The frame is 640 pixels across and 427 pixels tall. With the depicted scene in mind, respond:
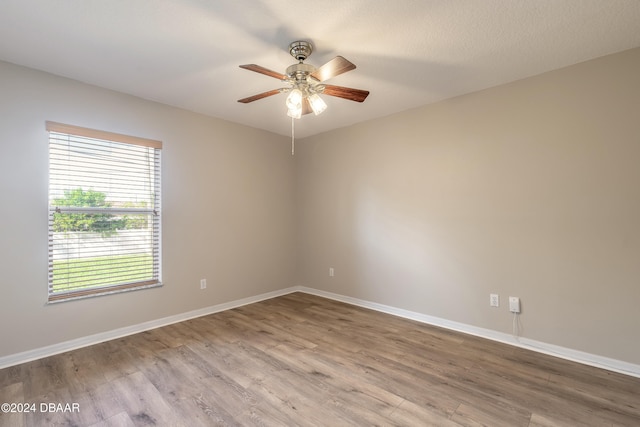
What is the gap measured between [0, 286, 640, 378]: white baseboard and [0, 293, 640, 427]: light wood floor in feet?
0.31

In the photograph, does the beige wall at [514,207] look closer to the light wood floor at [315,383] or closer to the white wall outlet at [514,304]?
the white wall outlet at [514,304]

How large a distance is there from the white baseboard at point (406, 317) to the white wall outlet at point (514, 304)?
25cm

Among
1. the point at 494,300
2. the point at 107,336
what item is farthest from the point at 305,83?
the point at 107,336

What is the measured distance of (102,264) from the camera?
2762 millimetres

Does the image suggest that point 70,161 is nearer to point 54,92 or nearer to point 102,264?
point 54,92

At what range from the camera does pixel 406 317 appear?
3.38 meters

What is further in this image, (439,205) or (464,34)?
(439,205)

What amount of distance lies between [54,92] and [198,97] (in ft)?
3.85

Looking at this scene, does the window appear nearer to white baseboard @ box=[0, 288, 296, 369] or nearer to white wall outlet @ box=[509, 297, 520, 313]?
white baseboard @ box=[0, 288, 296, 369]

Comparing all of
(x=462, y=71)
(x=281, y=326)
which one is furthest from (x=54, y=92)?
(x=462, y=71)

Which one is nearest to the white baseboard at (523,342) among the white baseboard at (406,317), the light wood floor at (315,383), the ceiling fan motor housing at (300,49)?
the white baseboard at (406,317)

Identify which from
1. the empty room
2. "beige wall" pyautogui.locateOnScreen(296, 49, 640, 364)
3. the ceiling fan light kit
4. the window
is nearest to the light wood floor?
the empty room

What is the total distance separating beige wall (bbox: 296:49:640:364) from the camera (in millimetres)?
2242

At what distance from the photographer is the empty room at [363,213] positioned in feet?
5.99
